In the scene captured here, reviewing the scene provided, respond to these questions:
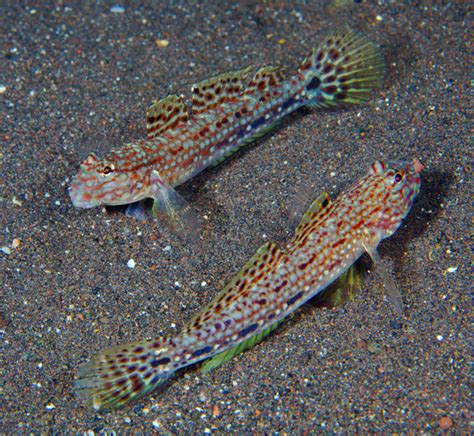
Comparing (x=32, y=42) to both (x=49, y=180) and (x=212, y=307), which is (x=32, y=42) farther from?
(x=212, y=307)

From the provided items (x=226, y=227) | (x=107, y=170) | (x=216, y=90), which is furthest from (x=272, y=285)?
(x=216, y=90)

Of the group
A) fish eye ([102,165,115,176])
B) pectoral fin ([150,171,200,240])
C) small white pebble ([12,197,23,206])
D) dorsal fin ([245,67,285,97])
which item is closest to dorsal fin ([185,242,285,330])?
pectoral fin ([150,171,200,240])

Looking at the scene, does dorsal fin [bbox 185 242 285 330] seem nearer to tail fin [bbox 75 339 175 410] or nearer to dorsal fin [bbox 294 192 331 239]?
dorsal fin [bbox 294 192 331 239]

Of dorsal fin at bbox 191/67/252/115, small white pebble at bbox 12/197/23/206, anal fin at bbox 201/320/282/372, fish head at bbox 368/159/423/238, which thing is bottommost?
anal fin at bbox 201/320/282/372

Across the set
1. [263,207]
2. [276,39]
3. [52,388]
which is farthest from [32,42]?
[52,388]

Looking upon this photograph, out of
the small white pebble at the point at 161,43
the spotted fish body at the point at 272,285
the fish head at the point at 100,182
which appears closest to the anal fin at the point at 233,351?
the spotted fish body at the point at 272,285

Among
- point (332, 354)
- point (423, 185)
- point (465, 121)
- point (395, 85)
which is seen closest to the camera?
point (332, 354)
